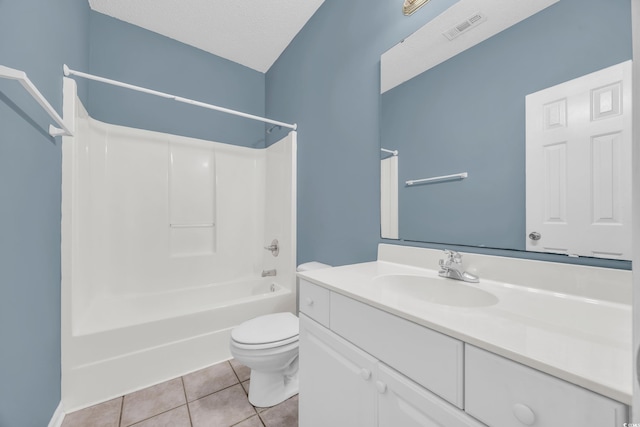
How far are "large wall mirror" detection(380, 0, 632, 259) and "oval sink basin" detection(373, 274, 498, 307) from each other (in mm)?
200

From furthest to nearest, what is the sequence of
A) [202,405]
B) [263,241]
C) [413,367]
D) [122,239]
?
[263,241]
[122,239]
[202,405]
[413,367]

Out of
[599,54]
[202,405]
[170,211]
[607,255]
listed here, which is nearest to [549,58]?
[599,54]

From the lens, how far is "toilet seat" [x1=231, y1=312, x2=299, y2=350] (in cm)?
127

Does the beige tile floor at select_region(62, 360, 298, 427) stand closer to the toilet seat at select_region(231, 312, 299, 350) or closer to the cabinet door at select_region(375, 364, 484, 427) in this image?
the toilet seat at select_region(231, 312, 299, 350)

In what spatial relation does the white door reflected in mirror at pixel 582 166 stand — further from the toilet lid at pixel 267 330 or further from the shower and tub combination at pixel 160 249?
the shower and tub combination at pixel 160 249

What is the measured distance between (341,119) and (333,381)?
1452 mm

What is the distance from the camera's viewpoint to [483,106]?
3.21ft

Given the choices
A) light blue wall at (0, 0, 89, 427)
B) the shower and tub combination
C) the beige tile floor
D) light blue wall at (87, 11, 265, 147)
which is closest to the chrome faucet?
the beige tile floor

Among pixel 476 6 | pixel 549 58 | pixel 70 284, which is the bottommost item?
pixel 70 284

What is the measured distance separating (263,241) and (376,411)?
2081mm

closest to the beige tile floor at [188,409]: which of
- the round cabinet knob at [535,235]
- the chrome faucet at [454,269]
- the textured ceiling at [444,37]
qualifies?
the chrome faucet at [454,269]

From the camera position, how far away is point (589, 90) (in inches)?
28.6

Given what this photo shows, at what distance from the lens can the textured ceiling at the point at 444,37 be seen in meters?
0.89

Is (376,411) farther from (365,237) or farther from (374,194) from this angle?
(374,194)
